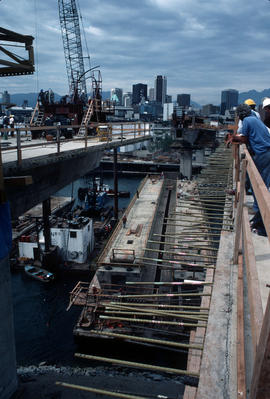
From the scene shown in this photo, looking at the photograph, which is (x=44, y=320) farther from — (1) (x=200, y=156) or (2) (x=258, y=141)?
(1) (x=200, y=156)

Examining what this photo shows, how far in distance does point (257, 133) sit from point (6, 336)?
10995mm

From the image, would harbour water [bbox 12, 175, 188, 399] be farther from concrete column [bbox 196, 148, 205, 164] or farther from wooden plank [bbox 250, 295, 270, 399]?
concrete column [bbox 196, 148, 205, 164]

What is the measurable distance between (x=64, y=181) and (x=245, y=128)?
11.9 meters

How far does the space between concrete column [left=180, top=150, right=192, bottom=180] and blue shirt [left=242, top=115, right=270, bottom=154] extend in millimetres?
52929

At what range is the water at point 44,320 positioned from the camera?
24.9 meters

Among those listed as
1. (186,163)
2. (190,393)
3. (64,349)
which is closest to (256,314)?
(190,393)

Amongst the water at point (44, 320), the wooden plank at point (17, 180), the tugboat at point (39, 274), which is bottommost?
the water at point (44, 320)

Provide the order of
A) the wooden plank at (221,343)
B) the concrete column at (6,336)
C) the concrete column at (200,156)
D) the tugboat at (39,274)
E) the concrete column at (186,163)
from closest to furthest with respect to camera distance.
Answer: the wooden plank at (221,343) < the concrete column at (6,336) < the tugboat at (39,274) < the concrete column at (186,163) < the concrete column at (200,156)

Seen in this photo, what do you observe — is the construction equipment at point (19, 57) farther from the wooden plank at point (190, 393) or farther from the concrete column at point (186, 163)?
the concrete column at point (186, 163)

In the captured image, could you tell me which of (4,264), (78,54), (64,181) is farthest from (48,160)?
(78,54)

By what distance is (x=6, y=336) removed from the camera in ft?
37.8

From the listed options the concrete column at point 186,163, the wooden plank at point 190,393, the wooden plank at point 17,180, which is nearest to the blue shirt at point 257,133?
the wooden plank at point 190,393

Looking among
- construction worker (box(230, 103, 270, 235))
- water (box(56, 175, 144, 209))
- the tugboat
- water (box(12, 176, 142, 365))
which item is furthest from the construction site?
water (box(56, 175, 144, 209))

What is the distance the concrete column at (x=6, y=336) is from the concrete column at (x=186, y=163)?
168 ft
